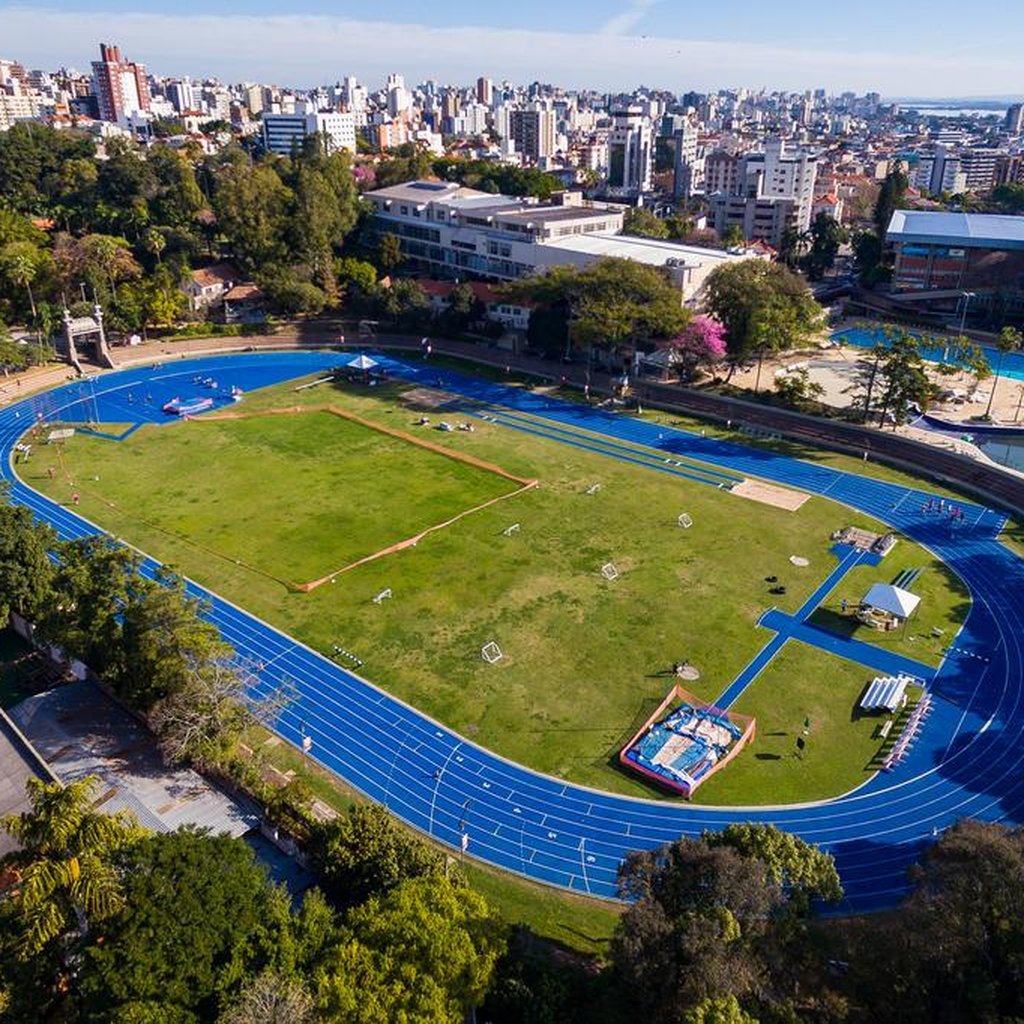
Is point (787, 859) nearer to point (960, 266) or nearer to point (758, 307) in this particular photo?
point (758, 307)

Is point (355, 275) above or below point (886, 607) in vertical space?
above

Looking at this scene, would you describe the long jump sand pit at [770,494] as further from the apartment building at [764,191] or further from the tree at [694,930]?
the apartment building at [764,191]

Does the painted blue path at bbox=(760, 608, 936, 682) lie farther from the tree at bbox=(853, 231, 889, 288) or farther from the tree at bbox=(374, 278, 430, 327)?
the tree at bbox=(853, 231, 889, 288)

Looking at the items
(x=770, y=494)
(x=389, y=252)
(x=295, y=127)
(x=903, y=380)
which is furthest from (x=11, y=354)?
(x=295, y=127)

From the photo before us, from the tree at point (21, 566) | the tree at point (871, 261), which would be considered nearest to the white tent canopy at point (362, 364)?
the tree at point (21, 566)

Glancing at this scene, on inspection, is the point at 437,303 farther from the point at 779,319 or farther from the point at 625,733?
the point at 625,733

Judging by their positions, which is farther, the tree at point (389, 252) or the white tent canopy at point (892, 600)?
the tree at point (389, 252)
